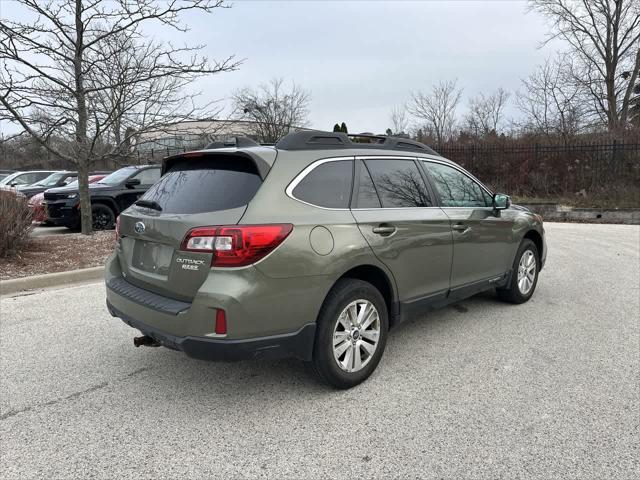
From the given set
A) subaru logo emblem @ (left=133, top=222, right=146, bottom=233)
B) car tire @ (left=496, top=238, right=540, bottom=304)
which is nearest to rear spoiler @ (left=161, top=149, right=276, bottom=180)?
subaru logo emblem @ (left=133, top=222, right=146, bottom=233)

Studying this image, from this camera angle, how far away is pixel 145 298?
10.5ft

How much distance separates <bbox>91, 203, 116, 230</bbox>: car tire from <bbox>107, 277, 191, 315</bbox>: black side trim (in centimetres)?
811

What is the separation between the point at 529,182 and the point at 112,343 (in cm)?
1796

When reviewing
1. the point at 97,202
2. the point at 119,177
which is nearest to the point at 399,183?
the point at 97,202

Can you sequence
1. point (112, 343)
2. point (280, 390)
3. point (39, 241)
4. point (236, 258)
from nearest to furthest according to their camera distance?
point (236, 258), point (280, 390), point (112, 343), point (39, 241)

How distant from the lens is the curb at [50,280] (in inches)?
245

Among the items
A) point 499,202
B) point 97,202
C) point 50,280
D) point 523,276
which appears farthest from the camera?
point 97,202

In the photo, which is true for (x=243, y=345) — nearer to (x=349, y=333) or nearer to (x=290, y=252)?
(x=290, y=252)

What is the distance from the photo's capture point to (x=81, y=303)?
5648 mm

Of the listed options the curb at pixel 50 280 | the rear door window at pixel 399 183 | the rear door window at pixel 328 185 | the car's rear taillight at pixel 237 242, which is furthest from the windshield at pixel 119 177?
the car's rear taillight at pixel 237 242

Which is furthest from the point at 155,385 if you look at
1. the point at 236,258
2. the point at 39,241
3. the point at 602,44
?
the point at 602,44

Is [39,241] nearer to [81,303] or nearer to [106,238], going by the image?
[106,238]

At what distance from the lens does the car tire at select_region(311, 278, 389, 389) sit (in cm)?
315

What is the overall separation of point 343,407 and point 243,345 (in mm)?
840
